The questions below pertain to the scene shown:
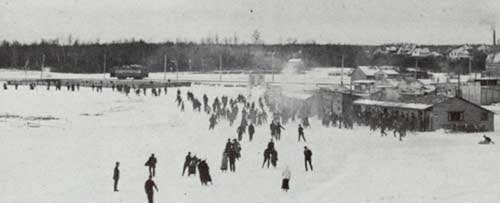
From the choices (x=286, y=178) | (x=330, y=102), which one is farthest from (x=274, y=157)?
(x=330, y=102)

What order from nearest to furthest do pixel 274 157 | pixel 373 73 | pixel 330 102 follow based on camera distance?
pixel 274 157, pixel 330 102, pixel 373 73

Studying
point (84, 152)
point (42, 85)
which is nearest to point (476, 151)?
point (84, 152)

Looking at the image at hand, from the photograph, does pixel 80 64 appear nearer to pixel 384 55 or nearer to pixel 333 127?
pixel 384 55

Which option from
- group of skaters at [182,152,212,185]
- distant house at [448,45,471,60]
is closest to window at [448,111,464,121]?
group of skaters at [182,152,212,185]

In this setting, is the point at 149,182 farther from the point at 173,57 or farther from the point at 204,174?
the point at 173,57

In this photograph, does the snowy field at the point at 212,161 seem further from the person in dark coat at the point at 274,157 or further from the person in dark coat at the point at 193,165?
the person in dark coat at the point at 274,157

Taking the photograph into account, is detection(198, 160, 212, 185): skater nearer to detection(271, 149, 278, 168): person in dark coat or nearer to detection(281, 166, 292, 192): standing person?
detection(281, 166, 292, 192): standing person
